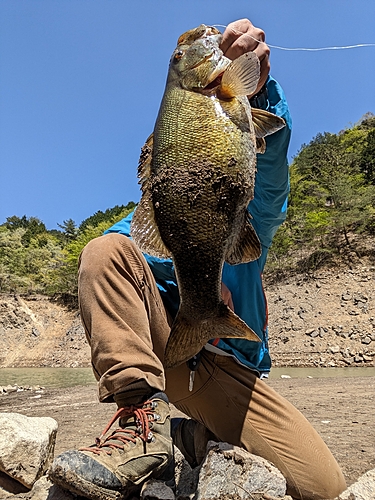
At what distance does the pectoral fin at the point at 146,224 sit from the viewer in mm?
1822

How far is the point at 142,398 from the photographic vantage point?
1.79 m

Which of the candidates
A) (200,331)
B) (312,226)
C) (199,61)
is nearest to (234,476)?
(200,331)

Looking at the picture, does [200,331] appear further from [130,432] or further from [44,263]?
[44,263]

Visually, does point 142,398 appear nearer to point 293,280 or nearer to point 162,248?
point 162,248

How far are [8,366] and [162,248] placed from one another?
2792 cm

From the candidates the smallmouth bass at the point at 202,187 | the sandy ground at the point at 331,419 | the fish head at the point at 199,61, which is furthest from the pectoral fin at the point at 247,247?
the sandy ground at the point at 331,419

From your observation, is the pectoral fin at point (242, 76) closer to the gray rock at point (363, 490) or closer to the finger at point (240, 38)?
the finger at point (240, 38)

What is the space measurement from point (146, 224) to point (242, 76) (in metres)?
0.78

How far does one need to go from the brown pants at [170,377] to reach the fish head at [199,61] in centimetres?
88

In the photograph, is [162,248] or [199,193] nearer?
[199,193]

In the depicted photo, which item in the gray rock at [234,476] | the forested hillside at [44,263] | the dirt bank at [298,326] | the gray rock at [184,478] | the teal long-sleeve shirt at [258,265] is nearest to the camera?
the gray rock at [234,476]

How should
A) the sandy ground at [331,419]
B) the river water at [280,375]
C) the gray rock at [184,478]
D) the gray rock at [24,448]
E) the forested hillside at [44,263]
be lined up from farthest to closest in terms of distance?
1. the forested hillside at [44,263]
2. the river water at [280,375]
3. the sandy ground at [331,419]
4. the gray rock at [24,448]
5. the gray rock at [184,478]

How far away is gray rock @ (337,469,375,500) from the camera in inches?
68.3

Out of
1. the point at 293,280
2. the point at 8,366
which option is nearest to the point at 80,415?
the point at 293,280
